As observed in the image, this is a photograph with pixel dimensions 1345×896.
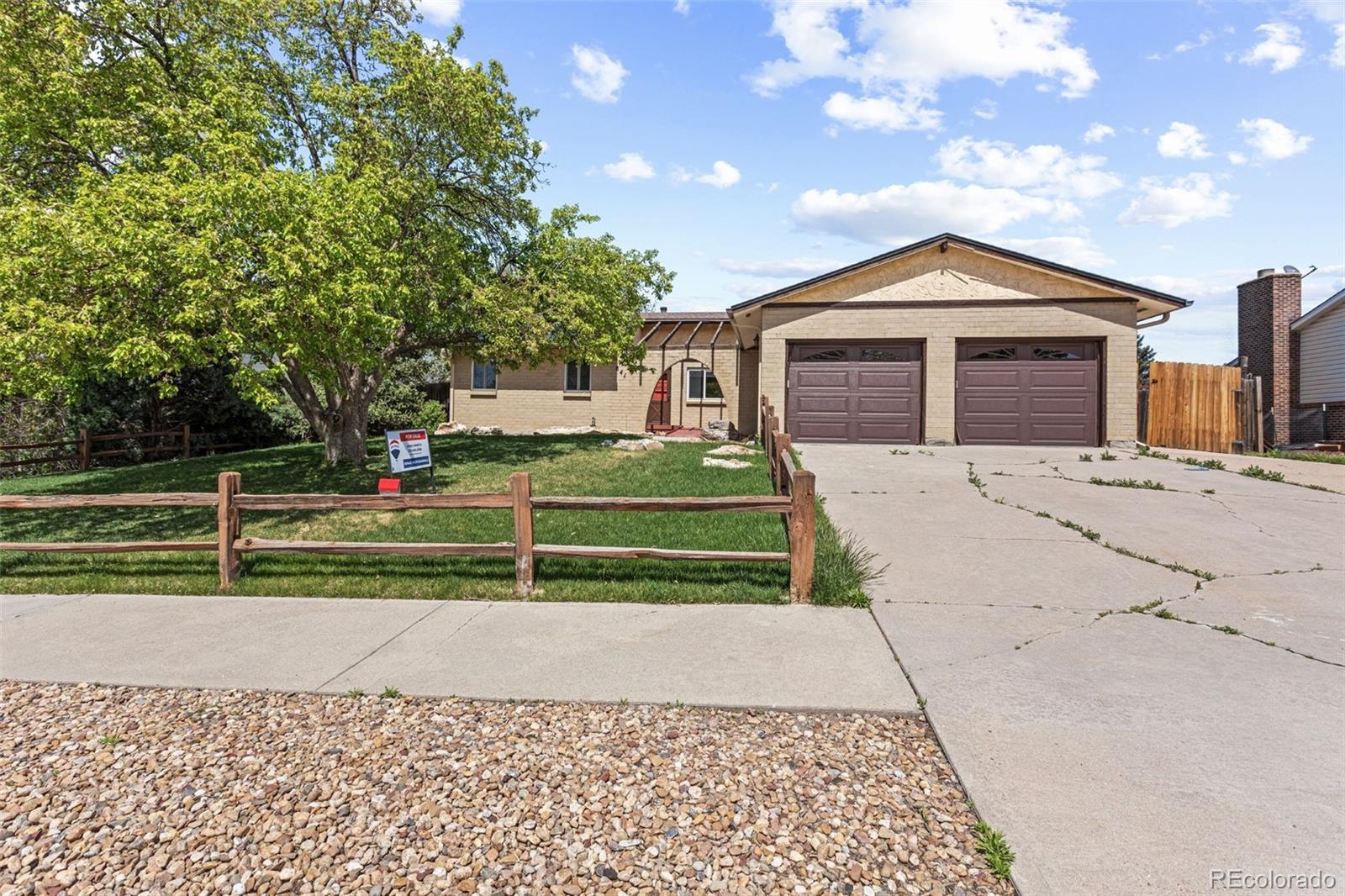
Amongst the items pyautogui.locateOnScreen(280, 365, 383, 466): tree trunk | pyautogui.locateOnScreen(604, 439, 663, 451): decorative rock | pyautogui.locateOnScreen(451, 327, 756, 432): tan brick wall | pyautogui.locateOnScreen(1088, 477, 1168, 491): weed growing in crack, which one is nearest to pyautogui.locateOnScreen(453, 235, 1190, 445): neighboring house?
pyautogui.locateOnScreen(604, 439, 663, 451): decorative rock

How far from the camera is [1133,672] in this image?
418 cm

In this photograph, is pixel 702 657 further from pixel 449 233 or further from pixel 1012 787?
pixel 449 233

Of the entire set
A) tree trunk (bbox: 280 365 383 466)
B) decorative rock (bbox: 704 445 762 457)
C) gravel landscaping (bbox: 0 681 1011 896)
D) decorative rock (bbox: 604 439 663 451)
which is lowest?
gravel landscaping (bbox: 0 681 1011 896)

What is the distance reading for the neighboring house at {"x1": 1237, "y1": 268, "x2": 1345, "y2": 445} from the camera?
1947 centimetres

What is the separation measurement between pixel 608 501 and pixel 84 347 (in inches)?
278

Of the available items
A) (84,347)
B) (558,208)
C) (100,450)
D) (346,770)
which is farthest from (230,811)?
(100,450)

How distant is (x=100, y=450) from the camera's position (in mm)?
17203

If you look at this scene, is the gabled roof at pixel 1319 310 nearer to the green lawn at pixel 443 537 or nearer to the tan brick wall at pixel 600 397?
the tan brick wall at pixel 600 397

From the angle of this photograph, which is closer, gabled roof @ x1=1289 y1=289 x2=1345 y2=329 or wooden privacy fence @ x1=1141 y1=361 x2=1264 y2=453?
wooden privacy fence @ x1=1141 y1=361 x2=1264 y2=453

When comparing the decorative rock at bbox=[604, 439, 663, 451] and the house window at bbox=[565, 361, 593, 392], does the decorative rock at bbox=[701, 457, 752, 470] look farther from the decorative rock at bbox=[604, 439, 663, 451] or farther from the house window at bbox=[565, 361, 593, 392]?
the house window at bbox=[565, 361, 593, 392]

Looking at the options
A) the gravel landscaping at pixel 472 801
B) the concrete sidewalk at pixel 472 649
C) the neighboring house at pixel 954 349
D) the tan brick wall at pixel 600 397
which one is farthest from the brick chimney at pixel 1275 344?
the gravel landscaping at pixel 472 801

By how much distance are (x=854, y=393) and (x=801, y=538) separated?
12.1m

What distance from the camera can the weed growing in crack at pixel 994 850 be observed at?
8.11 ft

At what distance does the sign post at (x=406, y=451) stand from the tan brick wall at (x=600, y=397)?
14164 millimetres
